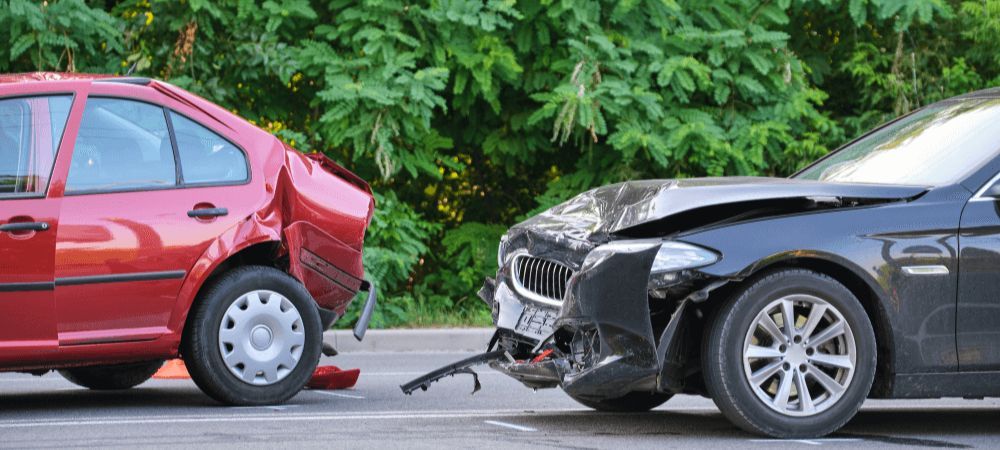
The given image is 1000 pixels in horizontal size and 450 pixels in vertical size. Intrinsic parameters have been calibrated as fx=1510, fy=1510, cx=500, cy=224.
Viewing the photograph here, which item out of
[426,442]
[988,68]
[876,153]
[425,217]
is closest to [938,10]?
[988,68]

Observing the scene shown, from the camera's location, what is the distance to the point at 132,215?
24.1 feet

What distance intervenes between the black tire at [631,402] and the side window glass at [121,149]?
2385 millimetres

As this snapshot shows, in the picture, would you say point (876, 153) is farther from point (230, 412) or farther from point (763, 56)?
point (763, 56)

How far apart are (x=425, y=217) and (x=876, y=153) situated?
8.71 meters

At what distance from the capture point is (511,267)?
7.03m

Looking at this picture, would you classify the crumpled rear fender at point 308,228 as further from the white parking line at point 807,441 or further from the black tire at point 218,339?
the white parking line at point 807,441

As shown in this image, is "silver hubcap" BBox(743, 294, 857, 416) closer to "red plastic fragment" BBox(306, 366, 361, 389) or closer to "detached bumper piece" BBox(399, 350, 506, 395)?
"detached bumper piece" BBox(399, 350, 506, 395)

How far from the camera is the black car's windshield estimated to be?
21.4 feet

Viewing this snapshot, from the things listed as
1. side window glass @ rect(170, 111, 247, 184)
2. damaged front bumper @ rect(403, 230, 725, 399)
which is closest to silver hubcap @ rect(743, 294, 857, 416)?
damaged front bumper @ rect(403, 230, 725, 399)

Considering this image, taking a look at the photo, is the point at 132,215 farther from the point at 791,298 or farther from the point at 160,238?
the point at 791,298

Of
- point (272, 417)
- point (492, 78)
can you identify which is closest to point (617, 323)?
point (272, 417)

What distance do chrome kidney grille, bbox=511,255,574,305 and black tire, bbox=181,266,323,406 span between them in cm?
131

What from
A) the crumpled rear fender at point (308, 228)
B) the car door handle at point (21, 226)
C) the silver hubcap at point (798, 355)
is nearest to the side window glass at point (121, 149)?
the car door handle at point (21, 226)

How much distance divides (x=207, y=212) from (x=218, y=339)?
2.09 feet
